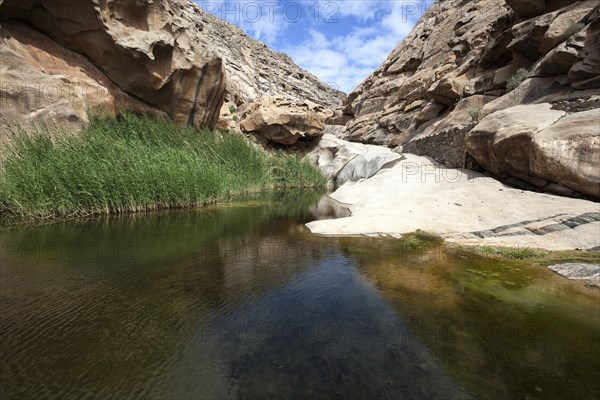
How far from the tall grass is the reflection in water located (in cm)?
285

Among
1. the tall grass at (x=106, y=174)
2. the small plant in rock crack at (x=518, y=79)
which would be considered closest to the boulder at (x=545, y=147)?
the small plant in rock crack at (x=518, y=79)

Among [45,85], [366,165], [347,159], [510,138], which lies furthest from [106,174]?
[347,159]

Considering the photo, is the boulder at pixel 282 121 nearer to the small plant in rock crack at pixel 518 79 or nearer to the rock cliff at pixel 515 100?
the rock cliff at pixel 515 100

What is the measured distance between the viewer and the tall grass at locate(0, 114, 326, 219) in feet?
25.2

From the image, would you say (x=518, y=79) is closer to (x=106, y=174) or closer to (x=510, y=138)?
(x=510, y=138)

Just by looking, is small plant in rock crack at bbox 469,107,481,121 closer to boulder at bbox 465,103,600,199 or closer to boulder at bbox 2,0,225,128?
boulder at bbox 465,103,600,199

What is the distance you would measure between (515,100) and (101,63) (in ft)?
52.9

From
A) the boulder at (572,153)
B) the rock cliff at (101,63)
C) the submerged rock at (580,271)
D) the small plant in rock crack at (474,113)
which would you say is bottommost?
the submerged rock at (580,271)

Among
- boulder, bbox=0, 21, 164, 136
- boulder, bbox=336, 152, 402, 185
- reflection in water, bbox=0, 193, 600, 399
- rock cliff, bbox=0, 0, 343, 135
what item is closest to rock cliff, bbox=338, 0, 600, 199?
boulder, bbox=336, 152, 402, 185

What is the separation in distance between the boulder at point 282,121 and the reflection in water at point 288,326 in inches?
771

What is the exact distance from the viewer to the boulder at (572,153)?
641 centimetres

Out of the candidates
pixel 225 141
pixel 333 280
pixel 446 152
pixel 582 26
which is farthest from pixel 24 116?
pixel 582 26

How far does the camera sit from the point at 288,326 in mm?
3023

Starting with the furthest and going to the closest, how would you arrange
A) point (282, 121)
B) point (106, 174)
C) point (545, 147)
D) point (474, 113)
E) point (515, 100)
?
point (282, 121) < point (474, 113) < point (515, 100) < point (106, 174) < point (545, 147)
